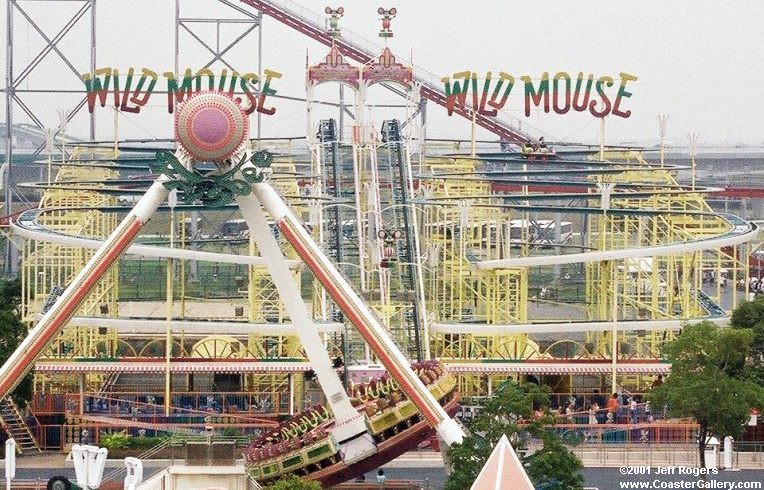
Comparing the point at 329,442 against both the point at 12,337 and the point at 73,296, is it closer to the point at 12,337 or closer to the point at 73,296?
the point at 73,296

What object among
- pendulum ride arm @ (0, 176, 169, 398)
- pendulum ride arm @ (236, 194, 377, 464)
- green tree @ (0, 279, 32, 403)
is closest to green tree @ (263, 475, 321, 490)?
pendulum ride arm @ (236, 194, 377, 464)

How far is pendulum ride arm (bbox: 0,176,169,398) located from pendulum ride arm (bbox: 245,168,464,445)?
258cm

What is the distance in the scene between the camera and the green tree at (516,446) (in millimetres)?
45250

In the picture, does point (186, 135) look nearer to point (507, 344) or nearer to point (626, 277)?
point (507, 344)

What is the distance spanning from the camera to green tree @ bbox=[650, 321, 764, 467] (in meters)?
51.4

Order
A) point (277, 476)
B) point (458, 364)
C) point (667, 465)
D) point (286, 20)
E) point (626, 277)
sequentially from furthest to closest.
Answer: point (286, 20) → point (626, 277) → point (458, 364) → point (667, 465) → point (277, 476)

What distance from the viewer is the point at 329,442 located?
165ft

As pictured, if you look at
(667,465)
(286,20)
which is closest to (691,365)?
(667,465)

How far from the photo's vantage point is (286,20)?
93.7 meters

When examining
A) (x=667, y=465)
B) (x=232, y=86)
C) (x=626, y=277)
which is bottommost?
(x=667, y=465)

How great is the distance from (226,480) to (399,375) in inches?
193

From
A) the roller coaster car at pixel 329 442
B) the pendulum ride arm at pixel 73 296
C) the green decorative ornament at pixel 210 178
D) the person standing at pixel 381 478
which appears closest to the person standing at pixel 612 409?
the person standing at pixel 381 478

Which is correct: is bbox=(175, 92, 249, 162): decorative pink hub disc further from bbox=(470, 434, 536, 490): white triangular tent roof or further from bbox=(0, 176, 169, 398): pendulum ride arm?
bbox=(470, 434, 536, 490): white triangular tent roof

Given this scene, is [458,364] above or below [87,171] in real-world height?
below
